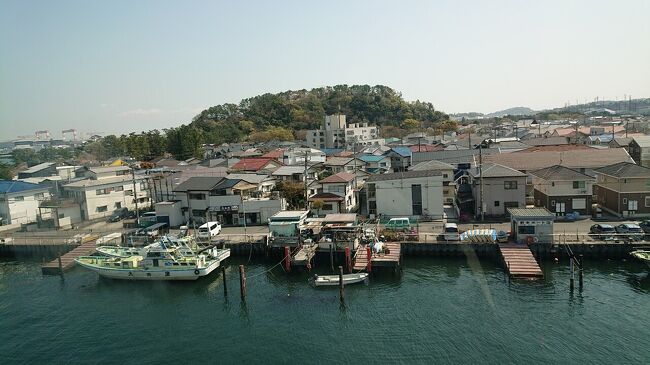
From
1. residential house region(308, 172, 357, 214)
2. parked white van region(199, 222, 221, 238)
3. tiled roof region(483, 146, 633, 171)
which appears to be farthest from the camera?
tiled roof region(483, 146, 633, 171)

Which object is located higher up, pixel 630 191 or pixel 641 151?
pixel 641 151

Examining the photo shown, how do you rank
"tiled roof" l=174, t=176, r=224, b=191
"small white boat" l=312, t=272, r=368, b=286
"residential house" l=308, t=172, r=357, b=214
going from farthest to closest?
"tiled roof" l=174, t=176, r=224, b=191 < "residential house" l=308, t=172, r=357, b=214 < "small white boat" l=312, t=272, r=368, b=286

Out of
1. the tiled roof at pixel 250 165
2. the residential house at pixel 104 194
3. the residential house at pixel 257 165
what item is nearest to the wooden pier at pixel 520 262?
the residential house at pixel 257 165

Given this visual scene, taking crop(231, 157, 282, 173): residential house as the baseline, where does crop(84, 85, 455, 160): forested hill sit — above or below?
above

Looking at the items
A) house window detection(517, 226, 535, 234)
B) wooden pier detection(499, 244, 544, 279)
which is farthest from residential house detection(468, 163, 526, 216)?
wooden pier detection(499, 244, 544, 279)

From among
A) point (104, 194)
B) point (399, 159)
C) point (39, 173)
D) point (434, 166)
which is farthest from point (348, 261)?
point (39, 173)

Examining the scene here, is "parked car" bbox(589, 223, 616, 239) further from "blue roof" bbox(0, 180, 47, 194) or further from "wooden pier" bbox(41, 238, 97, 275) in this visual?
"blue roof" bbox(0, 180, 47, 194)

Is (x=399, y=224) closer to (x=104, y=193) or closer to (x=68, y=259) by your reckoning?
(x=68, y=259)
